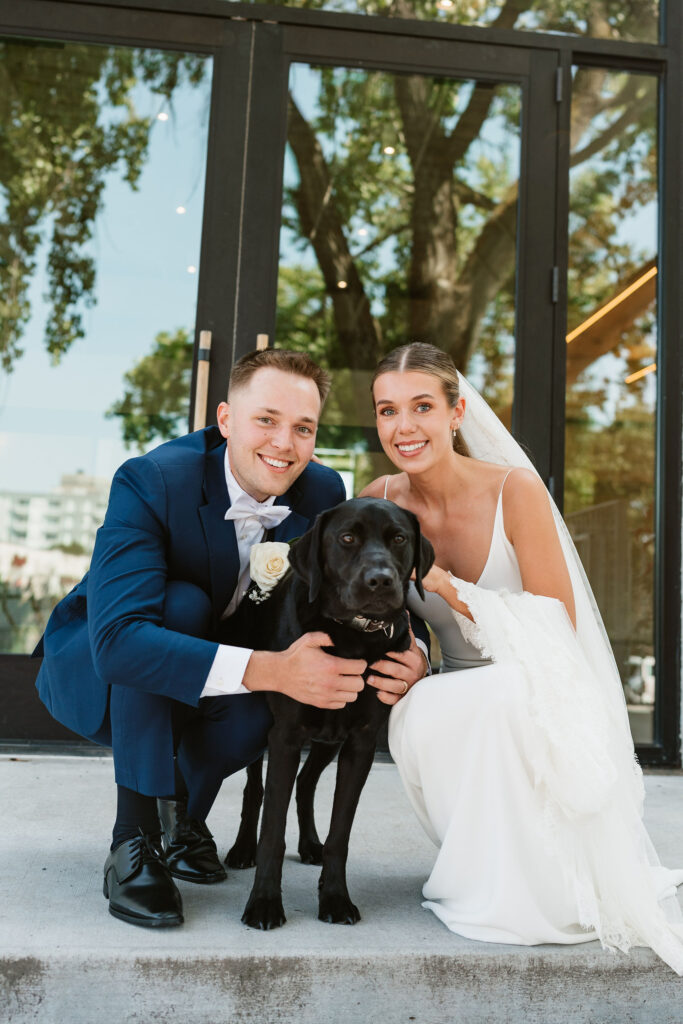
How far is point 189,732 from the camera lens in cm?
229

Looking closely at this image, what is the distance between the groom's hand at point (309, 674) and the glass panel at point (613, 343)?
246 cm

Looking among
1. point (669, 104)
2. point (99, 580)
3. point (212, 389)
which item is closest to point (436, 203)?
point (669, 104)

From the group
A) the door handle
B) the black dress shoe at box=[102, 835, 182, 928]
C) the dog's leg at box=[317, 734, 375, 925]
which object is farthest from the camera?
the door handle

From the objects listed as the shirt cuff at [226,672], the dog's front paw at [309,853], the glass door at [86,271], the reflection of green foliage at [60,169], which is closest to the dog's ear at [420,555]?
the shirt cuff at [226,672]

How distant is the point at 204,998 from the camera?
171cm

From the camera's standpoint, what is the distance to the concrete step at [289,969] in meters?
1.69

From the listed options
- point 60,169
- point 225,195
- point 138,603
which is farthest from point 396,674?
point 60,169

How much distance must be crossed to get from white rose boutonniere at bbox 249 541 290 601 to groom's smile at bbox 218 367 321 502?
198mm

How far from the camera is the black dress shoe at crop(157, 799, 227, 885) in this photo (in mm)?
2213

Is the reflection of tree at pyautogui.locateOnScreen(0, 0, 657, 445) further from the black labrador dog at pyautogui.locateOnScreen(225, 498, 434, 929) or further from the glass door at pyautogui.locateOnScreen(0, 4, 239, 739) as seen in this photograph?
the black labrador dog at pyautogui.locateOnScreen(225, 498, 434, 929)

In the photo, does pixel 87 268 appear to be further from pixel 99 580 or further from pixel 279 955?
pixel 279 955

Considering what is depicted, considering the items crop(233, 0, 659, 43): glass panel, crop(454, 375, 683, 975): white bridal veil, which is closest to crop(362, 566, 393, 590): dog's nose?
crop(454, 375, 683, 975): white bridal veil

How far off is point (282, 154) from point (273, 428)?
234 cm

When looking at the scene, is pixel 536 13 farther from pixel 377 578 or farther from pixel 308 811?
pixel 308 811
